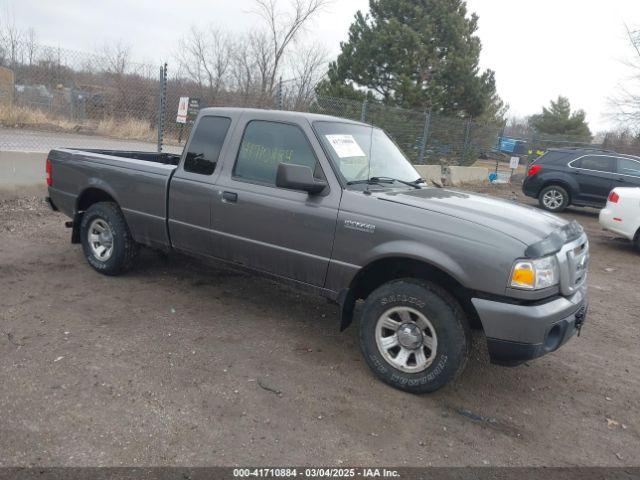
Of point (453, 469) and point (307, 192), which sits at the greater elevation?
point (307, 192)

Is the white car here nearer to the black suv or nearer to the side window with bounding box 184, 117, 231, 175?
the black suv

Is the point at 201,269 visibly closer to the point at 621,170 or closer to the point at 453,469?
the point at 453,469

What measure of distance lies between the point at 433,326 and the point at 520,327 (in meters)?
0.53

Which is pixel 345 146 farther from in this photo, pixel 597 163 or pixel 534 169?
pixel 597 163

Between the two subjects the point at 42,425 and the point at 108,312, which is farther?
the point at 108,312

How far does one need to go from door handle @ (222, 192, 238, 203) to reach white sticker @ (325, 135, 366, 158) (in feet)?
2.95

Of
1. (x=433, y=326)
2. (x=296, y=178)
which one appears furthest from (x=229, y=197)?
(x=433, y=326)

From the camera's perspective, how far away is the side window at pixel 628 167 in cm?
1212

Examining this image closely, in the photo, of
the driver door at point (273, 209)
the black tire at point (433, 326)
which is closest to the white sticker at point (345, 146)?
the driver door at point (273, 209)

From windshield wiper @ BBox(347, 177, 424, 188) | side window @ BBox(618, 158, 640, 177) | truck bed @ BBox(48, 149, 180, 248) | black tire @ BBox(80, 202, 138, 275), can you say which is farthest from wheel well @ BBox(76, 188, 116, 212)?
side window @ BBox(618, 158, 640, 177)

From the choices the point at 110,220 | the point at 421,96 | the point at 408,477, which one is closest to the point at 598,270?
the point at 408,477

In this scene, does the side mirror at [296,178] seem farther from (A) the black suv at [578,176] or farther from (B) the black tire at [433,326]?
(A) the black suv at [578,176]

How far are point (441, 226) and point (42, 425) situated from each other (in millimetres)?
2634

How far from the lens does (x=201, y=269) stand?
19.0ft
